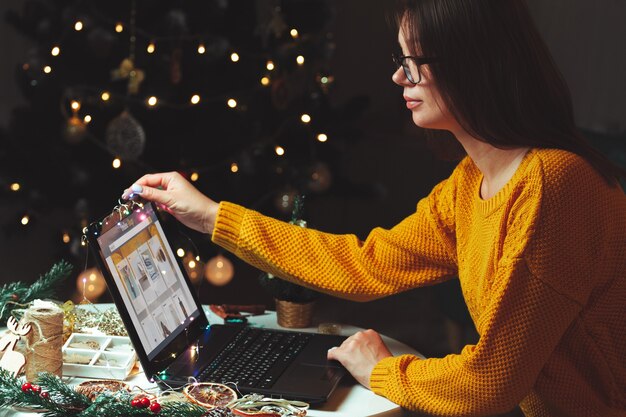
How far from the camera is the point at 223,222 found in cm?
181

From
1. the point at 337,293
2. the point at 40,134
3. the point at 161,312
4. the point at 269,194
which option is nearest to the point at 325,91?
the point at 269,194

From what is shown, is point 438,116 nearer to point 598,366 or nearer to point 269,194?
point 598,366

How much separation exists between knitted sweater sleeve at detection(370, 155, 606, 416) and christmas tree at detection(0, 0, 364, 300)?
1839mm

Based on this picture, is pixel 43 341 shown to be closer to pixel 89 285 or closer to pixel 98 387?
pixel 98 387

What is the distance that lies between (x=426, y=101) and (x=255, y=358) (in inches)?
22.3

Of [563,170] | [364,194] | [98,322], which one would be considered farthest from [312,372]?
[364,194]

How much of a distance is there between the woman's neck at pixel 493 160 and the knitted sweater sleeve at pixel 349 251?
181 mm

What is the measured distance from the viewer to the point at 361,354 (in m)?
1.62

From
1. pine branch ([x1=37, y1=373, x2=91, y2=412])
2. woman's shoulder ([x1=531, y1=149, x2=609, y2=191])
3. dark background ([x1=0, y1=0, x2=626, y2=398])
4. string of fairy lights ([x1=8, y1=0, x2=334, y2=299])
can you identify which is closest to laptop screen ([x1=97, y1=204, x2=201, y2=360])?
pine branch ([x1=37, y1=373, x2=91, y2=412])

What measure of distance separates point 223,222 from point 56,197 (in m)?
1.65

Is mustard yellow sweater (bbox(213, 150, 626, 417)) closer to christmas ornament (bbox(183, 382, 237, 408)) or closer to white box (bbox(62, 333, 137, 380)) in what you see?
christmas ornament (bbox(183, 382, 237, 408))

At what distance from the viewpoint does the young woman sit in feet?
4.82

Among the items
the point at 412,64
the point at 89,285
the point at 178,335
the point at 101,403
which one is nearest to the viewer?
the point at 101,403

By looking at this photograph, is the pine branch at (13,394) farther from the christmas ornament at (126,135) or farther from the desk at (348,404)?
the christmas ornament at (126,135)
